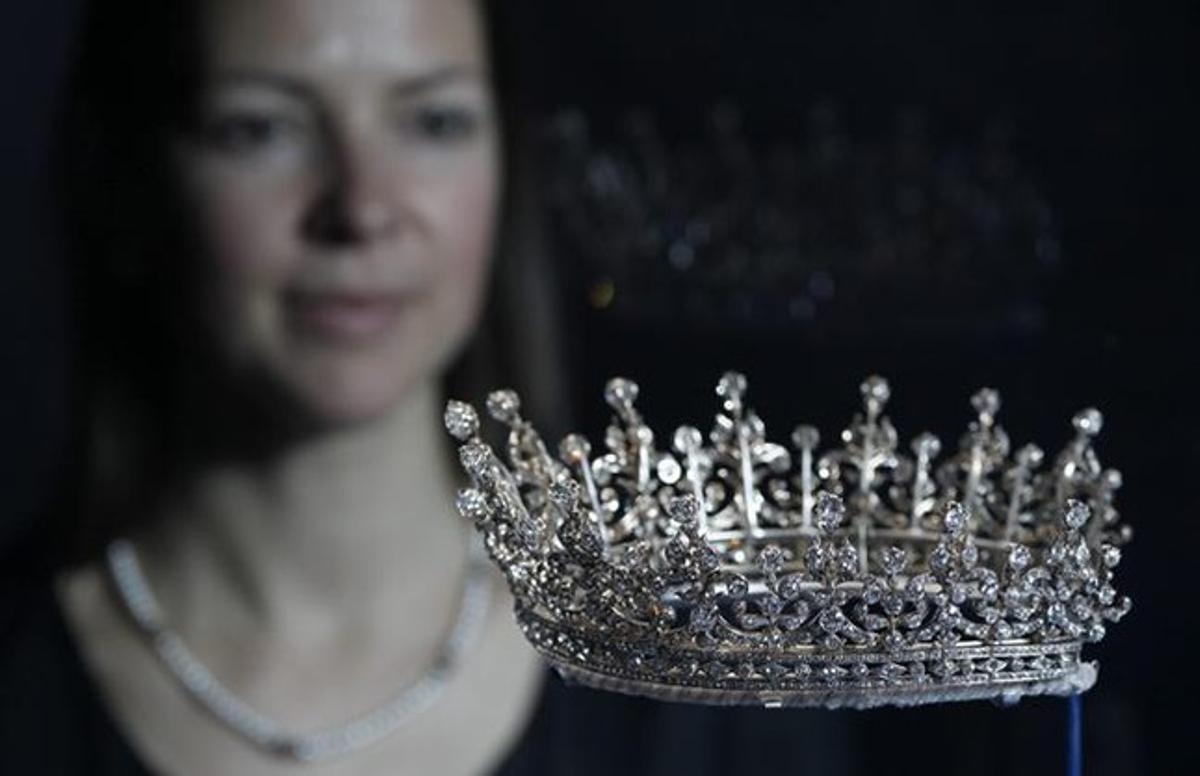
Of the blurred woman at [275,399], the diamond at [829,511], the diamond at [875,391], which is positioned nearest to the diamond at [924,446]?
the diamond at [875,391]

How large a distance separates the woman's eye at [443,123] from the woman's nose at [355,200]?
39 millimetres

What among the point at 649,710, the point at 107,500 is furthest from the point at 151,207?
the point at 649,710

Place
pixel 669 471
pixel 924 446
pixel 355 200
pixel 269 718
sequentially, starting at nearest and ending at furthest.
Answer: pixel 669 471 < pixel 924 446 < pixel 355 200 < pixel 269 718

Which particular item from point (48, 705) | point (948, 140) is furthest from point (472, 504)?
point (948, 140)

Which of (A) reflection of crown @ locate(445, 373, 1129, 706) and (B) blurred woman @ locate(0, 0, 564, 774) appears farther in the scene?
(B) blurred woman @ locate(0, 0, 564, 774)

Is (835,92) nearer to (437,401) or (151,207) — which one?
(437,401)

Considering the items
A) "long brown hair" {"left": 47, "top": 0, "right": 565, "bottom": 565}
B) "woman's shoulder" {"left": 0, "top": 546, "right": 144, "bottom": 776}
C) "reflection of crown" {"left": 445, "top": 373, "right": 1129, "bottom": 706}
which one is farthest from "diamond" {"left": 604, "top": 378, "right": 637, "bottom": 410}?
"woman's shoulder" {"left": 0, "top": 546, "right": 144, "bottom": 776}

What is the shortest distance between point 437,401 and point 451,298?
0.13m

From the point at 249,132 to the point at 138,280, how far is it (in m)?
0.18

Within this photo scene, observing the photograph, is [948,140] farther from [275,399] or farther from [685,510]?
[685,510]

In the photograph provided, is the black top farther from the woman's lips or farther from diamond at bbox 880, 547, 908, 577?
diamond at bbox 880, 547, 908, 577

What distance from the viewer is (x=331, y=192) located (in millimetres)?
1358

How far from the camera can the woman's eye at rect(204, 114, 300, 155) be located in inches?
54.2

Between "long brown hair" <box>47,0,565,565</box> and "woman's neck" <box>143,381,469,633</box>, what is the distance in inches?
2.1
